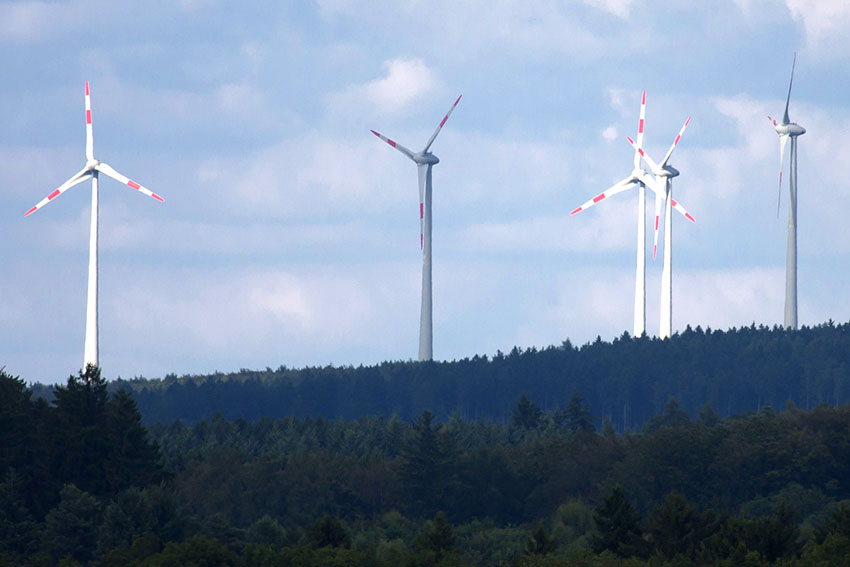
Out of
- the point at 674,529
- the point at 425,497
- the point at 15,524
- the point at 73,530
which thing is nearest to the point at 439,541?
the point at 674,529

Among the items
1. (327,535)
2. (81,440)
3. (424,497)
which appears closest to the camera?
(327,535)

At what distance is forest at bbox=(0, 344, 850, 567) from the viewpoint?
3671 inches

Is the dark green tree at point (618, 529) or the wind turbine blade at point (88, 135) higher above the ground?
the wind turbine blade at point (88, 135)

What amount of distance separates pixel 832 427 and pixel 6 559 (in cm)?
9364

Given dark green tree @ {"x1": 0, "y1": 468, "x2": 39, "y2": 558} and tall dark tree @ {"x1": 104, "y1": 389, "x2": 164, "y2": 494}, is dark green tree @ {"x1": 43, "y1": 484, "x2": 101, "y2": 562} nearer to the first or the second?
dark green tree @ {"x1": 0, "y1": 468, "x2": 39, "y2": 558}

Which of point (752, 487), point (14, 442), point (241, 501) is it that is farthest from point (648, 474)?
point (14, 442)

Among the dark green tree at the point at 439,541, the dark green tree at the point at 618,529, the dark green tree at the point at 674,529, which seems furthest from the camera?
the dark green tree at the point at 618,529

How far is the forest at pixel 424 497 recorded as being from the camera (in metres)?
93.2

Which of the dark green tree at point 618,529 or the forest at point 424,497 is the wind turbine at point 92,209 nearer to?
the forest at point 424,497

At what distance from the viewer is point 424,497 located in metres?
165

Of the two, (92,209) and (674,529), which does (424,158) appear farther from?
(674,529)

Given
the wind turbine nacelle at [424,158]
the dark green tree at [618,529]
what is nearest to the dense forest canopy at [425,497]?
→ the dark green tree at [618,529]

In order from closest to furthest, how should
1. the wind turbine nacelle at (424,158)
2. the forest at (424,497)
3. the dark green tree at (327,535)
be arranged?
the forest at (424,497), the dark green tree at (327,535), the wind turbine nacelle at (424,158)

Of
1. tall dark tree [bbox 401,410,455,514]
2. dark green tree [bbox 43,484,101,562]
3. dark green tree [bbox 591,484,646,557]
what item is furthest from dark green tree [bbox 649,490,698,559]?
tall dark tree [bbox 401,410,455,514]
